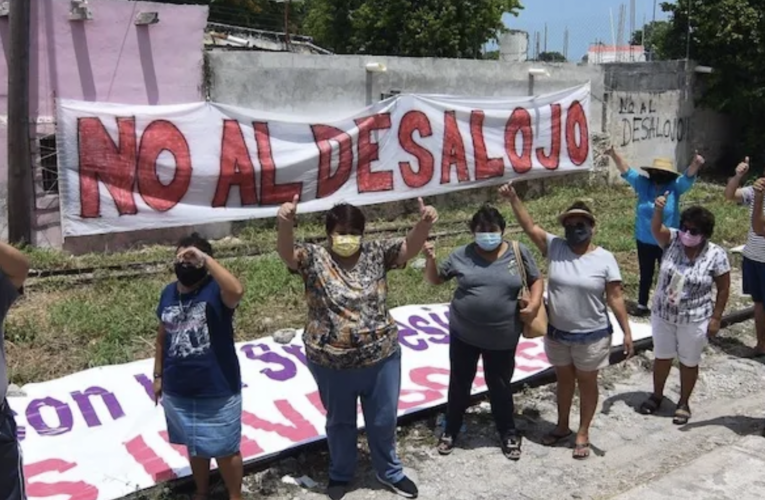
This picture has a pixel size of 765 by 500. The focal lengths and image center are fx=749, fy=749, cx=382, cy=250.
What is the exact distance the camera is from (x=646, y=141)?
16328 millimetres

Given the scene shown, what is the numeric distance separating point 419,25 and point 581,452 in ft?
78.0

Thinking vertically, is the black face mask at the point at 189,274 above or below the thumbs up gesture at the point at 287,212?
below

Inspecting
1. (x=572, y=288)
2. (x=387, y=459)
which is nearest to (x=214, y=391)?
(x=387, y=459)

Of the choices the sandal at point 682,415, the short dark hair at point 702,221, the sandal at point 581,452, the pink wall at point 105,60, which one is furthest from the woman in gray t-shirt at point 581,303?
the pink wall at point 105,60

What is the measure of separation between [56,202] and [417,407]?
6094mm

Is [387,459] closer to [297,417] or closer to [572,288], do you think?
[297,417]

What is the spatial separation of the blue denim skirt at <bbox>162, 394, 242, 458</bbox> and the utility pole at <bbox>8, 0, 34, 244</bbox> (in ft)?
20.2

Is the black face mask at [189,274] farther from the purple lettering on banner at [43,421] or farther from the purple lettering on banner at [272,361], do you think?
the purple lettering on banner at [272,361]

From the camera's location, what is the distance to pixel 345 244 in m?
3.89

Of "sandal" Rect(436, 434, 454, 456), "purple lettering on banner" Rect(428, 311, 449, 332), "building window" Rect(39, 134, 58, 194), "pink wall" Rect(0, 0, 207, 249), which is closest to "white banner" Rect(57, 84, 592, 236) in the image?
"pink wall" Rect(0, 0, 207, 249)

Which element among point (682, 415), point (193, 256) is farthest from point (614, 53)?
point (193, 256)

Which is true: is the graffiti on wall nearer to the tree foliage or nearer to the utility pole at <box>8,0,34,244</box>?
the tree foliage

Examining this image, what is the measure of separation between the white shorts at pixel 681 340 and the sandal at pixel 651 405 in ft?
1.10

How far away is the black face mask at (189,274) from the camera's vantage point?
3.60 m
